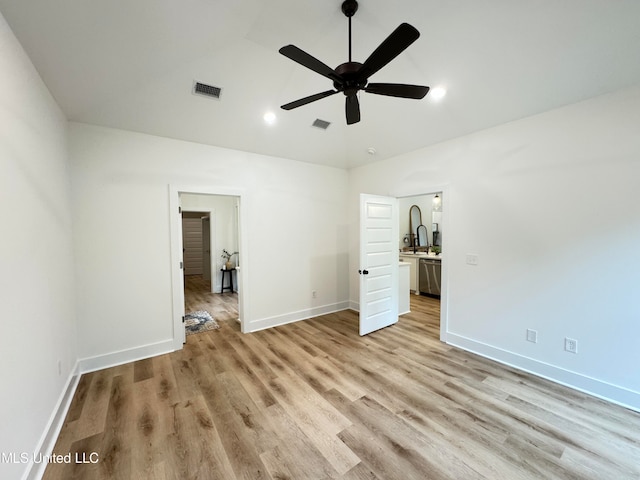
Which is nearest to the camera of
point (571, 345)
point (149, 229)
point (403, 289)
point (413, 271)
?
point (571, 345)

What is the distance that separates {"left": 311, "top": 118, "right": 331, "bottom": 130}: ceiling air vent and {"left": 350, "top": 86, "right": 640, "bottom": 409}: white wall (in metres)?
1.61

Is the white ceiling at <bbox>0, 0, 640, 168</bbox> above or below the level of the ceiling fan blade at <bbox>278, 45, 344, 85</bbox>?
above

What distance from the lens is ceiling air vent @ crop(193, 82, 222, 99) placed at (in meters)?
2.70

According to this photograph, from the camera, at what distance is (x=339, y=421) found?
211cm

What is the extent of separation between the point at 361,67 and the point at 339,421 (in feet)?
8.65

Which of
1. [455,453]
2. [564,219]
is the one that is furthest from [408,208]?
[455,453]

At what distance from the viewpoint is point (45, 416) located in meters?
1.86

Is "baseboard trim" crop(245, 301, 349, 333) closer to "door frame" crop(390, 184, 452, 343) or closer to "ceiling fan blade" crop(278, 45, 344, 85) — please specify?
"door frame" crop(390, 184, 452, 343)

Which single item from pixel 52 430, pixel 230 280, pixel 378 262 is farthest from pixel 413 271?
pixel 52 430

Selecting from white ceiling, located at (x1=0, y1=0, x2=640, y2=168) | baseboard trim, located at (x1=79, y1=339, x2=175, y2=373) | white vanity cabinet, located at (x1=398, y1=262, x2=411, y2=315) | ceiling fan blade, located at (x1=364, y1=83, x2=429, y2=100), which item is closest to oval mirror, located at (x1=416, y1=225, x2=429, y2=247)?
white vanity cabinet, located at (x1=398, y1=262, x2=411, y2=315)

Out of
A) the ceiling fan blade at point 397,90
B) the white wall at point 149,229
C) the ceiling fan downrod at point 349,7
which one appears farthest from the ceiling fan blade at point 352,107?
the white wall at point 149,229

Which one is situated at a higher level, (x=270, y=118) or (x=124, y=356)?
(x=270, y=118)

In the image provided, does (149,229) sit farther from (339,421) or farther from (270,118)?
(339,421)

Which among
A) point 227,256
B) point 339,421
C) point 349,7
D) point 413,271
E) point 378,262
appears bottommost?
point 339,421
